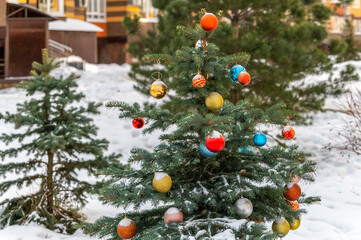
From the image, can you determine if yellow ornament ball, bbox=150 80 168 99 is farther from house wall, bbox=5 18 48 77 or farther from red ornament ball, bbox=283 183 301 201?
house wall, bbox=5 18 48 77

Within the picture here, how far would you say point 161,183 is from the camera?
156 inches

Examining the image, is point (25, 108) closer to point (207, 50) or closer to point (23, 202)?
point (23, 202)

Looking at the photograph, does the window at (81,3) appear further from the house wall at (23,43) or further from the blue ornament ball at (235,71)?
the blue ornament ball at (235,71)

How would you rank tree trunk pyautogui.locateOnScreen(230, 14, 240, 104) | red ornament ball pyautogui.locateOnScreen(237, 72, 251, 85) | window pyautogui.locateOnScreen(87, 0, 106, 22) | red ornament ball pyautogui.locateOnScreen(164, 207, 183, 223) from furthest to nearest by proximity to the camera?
1. window pyautogui.locateOnScreen(87, 0, 106, 22)
2. tree trunk pyautogui.locateOnScreen(230, 14, 240, 104)
3. red ornament ball pyautogui.locateOnScreen(237, 72, 251, 85)
4. red ornament ball pyautogui.locateOnScreen(164, 207, 183, 223)

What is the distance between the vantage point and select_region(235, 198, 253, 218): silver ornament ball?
3.98 metres

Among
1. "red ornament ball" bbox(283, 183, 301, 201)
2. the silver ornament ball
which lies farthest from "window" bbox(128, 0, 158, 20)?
the silver ornament ball

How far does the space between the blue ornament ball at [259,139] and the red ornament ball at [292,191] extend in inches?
17.9

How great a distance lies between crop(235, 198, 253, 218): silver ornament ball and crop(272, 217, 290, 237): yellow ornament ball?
0.38m

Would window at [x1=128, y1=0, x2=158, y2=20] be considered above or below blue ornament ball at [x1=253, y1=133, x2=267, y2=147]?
above

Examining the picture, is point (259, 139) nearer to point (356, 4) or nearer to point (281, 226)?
point (281, 226)

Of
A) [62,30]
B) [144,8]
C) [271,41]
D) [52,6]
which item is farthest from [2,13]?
[144,8]

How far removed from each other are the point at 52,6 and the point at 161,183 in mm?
22310

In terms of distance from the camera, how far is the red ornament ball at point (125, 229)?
4012mm

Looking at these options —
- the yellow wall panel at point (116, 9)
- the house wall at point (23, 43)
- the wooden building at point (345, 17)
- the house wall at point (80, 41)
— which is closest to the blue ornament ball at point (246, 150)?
the house wall at point (23, 43)
